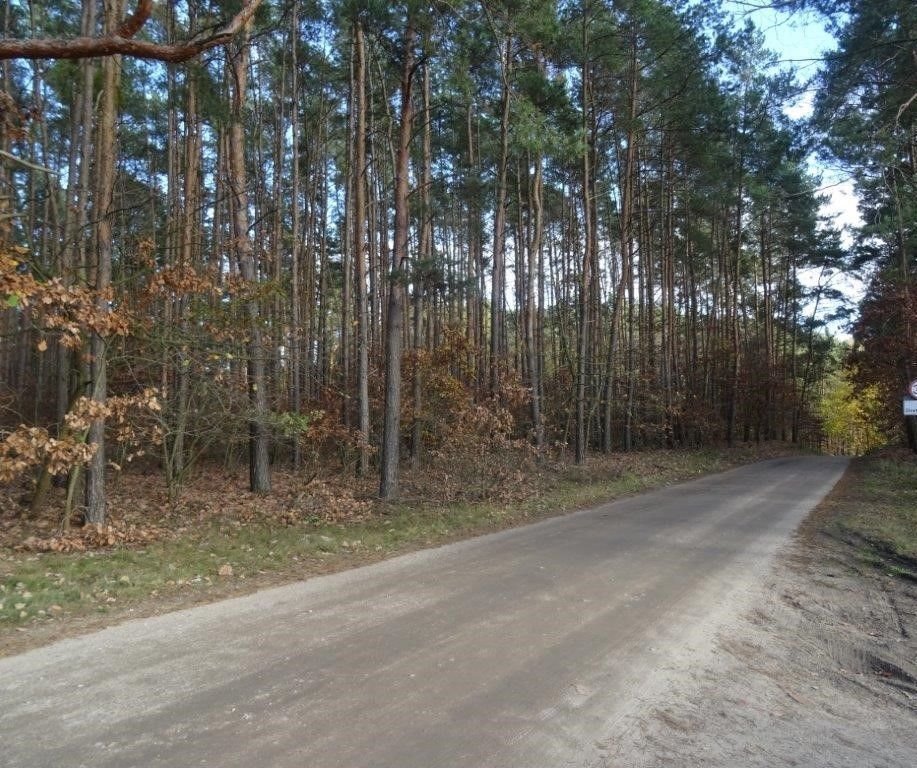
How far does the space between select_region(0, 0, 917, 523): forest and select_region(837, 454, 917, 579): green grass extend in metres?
4.80

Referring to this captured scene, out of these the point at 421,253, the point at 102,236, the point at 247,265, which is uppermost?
the point at 421,253

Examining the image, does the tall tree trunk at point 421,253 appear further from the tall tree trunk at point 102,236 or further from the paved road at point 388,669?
the paved road at point 388,669

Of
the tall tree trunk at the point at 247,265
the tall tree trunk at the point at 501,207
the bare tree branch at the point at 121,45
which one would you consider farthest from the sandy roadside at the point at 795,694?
the tall tree trunk at the point at 501,207

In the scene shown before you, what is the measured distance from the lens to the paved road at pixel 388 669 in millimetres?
3164

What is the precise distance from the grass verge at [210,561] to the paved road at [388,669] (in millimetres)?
459

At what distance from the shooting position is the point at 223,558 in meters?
7.32

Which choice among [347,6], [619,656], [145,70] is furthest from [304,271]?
[619,656]

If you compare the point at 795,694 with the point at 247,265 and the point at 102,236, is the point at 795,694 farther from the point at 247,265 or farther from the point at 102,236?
the point at 247,265

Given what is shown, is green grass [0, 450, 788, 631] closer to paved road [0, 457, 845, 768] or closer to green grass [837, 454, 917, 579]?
paved road [0, 457, 845, 768]

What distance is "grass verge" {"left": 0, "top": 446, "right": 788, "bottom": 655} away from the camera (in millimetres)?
5266

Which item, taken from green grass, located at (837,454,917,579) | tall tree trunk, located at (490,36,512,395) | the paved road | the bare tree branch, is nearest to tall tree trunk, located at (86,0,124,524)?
the paved road

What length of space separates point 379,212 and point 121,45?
18.9 metres

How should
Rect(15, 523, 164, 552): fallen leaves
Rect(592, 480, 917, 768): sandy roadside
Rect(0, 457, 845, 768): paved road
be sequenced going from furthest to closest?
Rect(15, 523, 164, 552): fallen leaves → Rect(592, 480, 917, 768): sandy roadside → Rect(0, 457, 845, 768): paved road

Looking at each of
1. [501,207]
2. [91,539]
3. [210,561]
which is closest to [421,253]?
[501,207]
